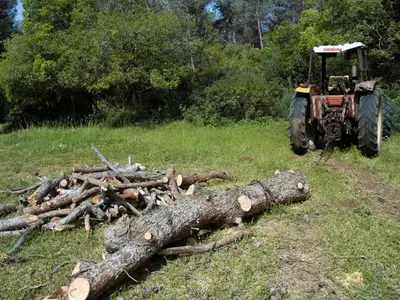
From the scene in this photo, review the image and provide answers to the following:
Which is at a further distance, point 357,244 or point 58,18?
point 58,18

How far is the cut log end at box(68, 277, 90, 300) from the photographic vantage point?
3020mm

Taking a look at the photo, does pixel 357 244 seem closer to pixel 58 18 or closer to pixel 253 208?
pixel 253 208

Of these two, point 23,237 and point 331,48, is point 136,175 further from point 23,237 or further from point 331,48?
point 331,48

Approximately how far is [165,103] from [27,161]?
6.73m

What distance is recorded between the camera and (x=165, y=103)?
14.5 meters

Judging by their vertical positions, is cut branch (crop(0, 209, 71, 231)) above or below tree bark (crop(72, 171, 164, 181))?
below

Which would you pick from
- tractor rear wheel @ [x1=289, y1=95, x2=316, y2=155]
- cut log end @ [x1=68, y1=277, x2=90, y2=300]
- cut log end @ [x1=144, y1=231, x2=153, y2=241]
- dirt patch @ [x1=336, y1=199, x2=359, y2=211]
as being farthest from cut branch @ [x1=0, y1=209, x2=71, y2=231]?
tractor rear wheel @ [x1=289, y1=95, x2=316, y2=155]

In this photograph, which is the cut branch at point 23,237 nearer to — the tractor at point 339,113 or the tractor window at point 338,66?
the tractor at point 339,113

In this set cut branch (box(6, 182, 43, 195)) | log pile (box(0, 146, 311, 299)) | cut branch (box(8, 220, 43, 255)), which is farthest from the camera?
cut branch (box(6, 182, 43, 195))

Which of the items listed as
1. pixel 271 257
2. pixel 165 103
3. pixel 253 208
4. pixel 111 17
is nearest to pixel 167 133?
pixel 165 103

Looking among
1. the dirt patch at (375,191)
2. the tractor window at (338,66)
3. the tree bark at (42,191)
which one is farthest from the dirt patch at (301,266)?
the tractor window at (338,66)

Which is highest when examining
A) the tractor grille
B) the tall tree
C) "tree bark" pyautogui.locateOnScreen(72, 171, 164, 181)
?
the tall tree

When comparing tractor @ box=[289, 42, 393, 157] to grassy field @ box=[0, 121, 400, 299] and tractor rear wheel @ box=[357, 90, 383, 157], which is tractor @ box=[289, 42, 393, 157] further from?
grassy field @ box=[0, 121, 400, 299]

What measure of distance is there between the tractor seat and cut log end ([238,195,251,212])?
445 centimetres
